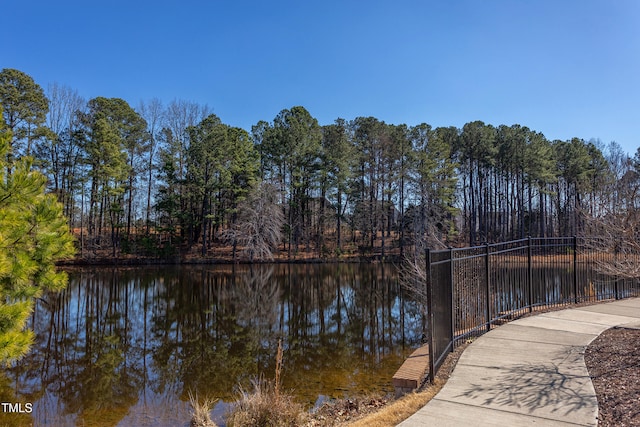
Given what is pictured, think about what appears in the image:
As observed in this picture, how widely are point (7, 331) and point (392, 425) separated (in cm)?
497

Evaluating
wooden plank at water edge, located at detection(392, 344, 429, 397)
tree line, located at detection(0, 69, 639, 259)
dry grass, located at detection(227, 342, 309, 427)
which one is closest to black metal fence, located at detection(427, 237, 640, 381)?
wooden plank at water edge, located at detection(392, 344, 429, 397)

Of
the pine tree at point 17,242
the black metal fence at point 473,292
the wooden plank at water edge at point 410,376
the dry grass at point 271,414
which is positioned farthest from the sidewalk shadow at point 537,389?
the pine tree at point 17,242

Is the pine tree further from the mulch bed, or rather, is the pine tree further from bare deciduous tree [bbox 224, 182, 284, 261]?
bare deciduous tree [bbox 224, 182, 284, 261]

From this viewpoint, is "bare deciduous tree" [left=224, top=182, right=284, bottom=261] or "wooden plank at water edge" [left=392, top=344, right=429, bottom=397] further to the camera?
"bare deciduous tree" [left=224, top=182, right=284, bottom=261]

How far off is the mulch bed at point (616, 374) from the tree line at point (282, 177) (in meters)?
29.5

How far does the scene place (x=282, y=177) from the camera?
44188 mm

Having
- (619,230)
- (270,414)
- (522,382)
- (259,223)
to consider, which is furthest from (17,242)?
(259,223)

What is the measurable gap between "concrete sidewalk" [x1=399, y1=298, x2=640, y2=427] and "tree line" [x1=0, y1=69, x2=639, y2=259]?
1143 inches

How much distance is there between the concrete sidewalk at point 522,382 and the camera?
3885 millimetres

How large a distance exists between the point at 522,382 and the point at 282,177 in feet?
133

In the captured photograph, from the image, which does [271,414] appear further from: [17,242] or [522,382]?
[17,242]

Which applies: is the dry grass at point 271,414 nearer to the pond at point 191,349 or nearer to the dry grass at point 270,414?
the dry grass at point 270,414

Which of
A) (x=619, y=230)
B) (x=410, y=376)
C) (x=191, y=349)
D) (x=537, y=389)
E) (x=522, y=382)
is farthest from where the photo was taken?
(x=191, y=349)

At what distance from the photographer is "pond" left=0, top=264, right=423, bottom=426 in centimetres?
741
